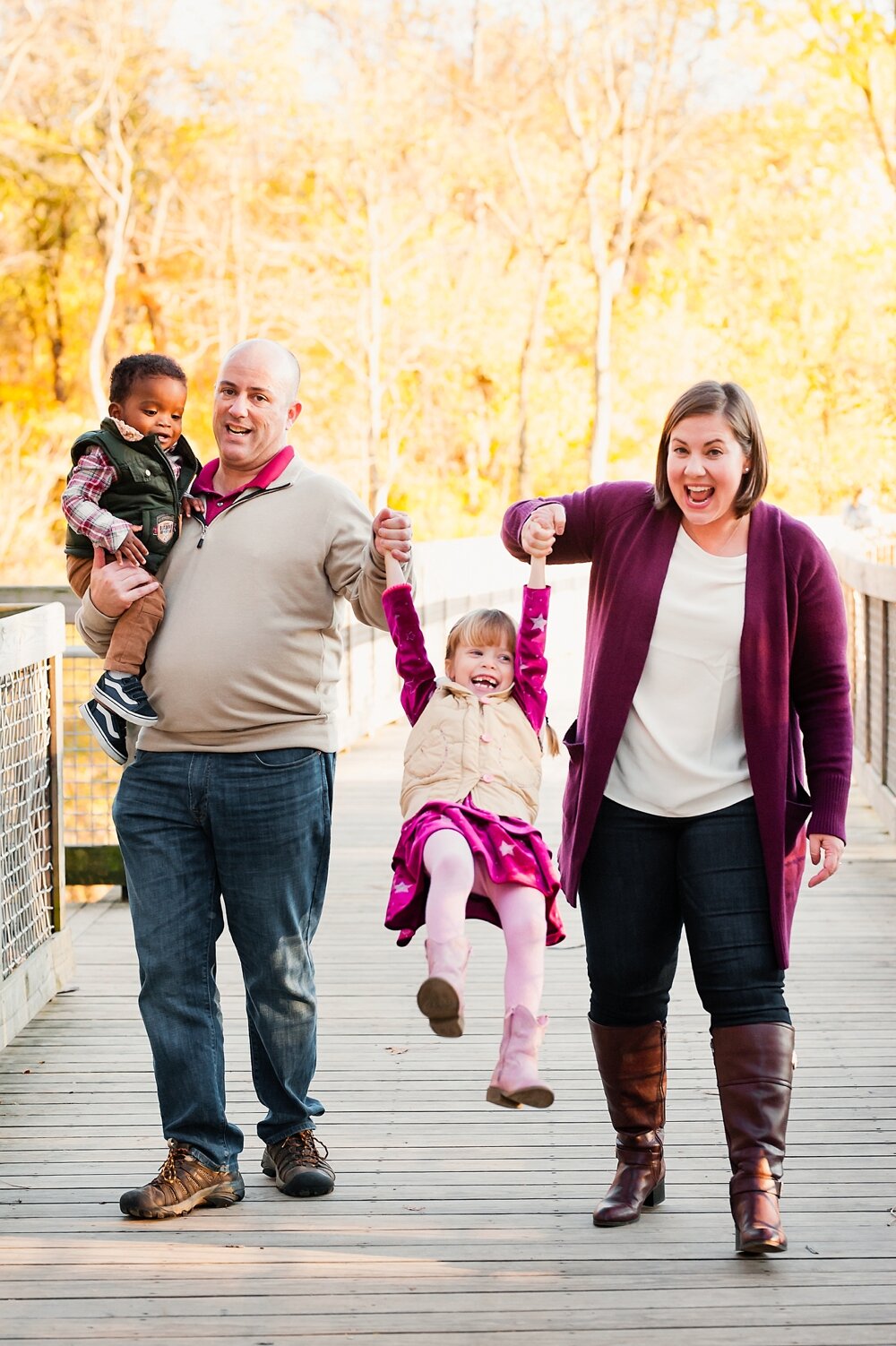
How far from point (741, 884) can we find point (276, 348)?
55.5 inches

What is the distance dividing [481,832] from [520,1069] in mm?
474

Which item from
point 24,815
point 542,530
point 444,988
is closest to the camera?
point 444,988

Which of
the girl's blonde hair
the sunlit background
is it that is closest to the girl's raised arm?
the girl's blonde hair

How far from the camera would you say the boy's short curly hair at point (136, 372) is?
337 cm

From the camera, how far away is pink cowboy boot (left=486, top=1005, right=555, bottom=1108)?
115 inches

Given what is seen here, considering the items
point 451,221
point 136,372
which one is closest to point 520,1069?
point 136,372

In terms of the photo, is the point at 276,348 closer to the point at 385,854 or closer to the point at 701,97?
the point at 385,854

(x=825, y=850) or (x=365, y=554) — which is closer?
(x=825, y=850)

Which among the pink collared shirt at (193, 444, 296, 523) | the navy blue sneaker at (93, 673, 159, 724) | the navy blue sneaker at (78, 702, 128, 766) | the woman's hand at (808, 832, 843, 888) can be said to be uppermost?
the pink collared shirt at (193, 444, 296, 523)

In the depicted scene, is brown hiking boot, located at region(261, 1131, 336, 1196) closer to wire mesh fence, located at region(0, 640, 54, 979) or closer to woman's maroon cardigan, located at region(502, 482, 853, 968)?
woman's maroon cardigan, located at region(502, 482, 853, 968)

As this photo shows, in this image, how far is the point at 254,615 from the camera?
3350 mm

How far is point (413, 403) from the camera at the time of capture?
3322 centimetres

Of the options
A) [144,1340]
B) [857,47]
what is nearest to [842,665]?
[144,1340]

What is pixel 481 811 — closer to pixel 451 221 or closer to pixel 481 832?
pixel 481 832
